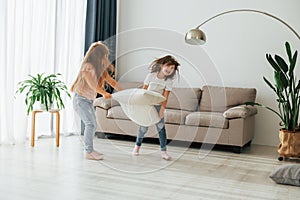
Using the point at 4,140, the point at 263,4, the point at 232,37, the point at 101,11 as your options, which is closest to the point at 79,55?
the point at 101,11

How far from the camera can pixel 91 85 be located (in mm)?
3639

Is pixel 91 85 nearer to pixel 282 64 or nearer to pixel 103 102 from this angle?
pixel 103 102

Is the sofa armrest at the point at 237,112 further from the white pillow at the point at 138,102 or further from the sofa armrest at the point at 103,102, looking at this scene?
the sofa armrest at the point at 103,102

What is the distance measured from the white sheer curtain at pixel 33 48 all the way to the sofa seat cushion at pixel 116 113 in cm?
62

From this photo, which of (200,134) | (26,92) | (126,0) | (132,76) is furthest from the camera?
(126,0)

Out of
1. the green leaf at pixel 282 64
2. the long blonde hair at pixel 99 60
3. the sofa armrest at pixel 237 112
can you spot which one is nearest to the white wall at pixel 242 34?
the sofa armrest at pixel 237 112

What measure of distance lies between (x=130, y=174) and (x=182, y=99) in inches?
31.2

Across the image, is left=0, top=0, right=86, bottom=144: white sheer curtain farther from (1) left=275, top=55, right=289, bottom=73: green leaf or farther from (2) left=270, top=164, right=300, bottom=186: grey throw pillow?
(1) left=275, top=55, right=289, bottom=73: green leaf

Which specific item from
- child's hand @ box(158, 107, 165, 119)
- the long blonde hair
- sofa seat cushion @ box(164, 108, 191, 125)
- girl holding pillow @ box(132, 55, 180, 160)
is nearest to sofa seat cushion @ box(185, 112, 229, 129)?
sofa seat cushion @ box(164, 108, 191, 125)

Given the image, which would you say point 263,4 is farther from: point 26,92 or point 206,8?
point 26,92

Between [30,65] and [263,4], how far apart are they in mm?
3015

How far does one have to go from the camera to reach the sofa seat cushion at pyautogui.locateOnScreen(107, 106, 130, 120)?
3364mm

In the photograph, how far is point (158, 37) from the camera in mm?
3547

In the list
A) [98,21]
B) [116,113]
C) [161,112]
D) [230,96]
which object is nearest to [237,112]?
[230,96]
